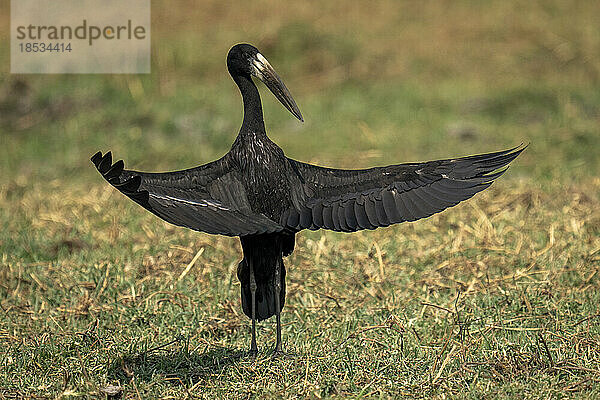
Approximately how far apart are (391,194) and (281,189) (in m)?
0.54

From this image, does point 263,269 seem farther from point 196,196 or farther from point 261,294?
point 196,196

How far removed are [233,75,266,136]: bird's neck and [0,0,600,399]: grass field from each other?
116 centimetres

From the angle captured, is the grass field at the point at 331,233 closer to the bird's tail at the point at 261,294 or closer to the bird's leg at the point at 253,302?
the bird's leg at the point at 253,302

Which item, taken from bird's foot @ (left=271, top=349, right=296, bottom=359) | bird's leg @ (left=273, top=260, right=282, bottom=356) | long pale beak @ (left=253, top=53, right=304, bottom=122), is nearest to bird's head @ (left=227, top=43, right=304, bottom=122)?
long pale beak @ (left=253, top=53, right=304, bottom=122)

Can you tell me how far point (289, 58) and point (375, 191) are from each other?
879 centimetres

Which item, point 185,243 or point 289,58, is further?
point 289,58

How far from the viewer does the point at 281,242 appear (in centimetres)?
452

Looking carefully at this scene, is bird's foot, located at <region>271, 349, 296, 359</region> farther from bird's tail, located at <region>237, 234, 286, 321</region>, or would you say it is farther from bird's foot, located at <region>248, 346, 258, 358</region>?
bird's tail, located at <region>237, 234, 286, 321</region>

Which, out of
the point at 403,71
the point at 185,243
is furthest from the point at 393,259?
the point at 403,71

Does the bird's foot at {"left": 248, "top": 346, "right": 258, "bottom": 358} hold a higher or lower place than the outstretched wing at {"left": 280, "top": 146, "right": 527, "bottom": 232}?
lower

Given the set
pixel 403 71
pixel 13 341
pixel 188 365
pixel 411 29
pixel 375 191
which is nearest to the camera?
pixel 375 191

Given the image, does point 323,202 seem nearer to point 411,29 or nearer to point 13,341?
point 13,341

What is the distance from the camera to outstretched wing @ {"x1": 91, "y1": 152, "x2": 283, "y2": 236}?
12.0 ft

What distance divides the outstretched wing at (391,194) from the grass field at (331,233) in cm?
76
